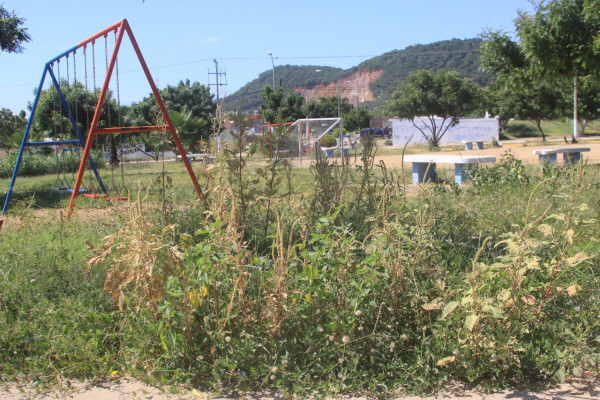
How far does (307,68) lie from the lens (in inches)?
5384

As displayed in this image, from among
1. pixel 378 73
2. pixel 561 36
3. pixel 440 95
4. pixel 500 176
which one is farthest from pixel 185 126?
pixel 378 73

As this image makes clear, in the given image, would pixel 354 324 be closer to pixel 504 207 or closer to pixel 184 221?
pixel 184 221

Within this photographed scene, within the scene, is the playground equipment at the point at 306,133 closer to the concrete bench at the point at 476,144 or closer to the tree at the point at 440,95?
the concrete bench at the point at 476,144

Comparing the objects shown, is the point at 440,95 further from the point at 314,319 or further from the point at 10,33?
the point at 314,319

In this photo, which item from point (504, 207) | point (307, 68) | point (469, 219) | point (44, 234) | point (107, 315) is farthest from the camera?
point (307, 68)

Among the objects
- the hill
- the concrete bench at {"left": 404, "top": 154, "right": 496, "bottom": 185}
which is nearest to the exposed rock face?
the hill

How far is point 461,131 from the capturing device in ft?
159

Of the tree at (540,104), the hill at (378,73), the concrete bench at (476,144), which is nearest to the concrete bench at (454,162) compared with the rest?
the concrete bench at (476,144)

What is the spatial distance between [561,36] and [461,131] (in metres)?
38.2

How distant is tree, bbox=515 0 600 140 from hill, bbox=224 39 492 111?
304 feet

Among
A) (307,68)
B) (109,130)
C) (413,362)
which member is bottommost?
(413,362)

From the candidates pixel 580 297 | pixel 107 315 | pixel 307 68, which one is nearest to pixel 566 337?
pixel 580 297

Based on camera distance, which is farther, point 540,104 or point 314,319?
point 540,104

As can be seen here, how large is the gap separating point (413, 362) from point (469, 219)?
220cm
